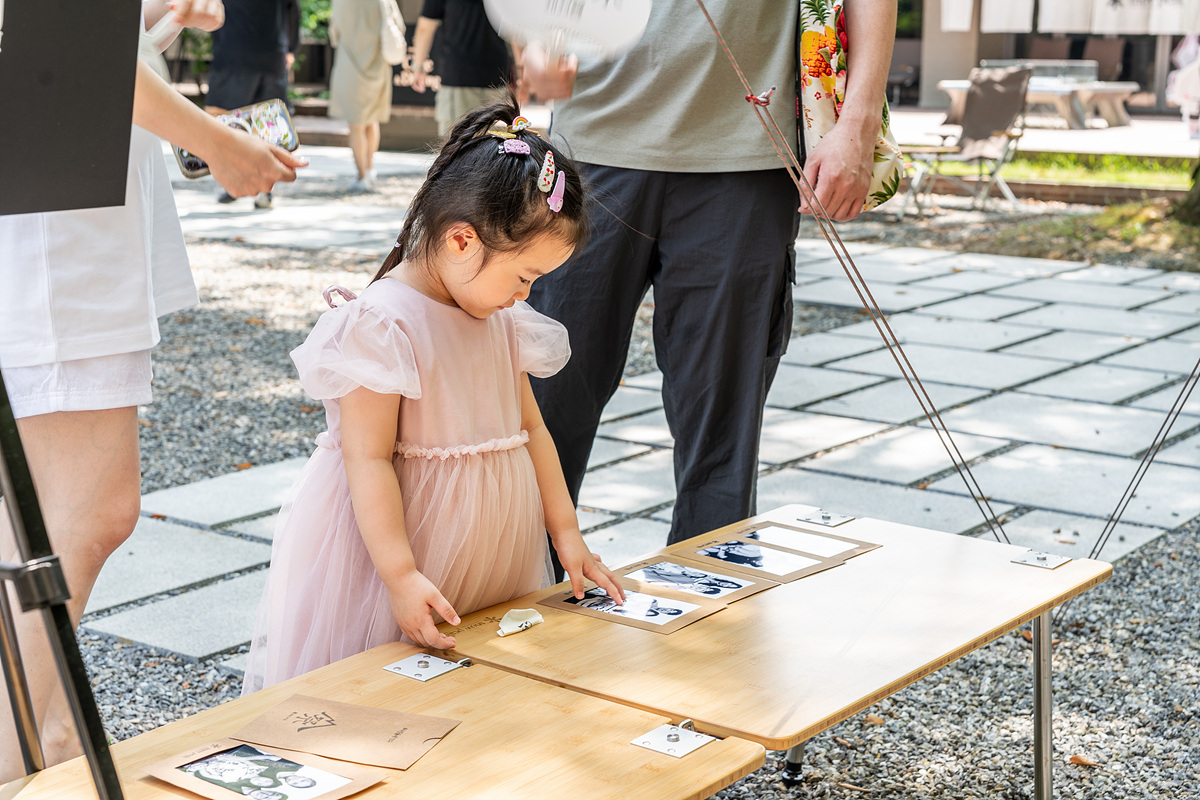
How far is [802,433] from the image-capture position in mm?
4527

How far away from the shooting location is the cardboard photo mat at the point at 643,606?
6.02 feet

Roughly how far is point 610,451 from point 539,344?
2.16m

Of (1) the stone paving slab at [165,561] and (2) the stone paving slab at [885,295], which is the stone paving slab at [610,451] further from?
(2) the stone paving slab at [885,295]

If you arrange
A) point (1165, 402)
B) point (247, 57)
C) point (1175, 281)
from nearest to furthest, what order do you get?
point (1165, 402) → point (1175, 281) → point (247, 57)

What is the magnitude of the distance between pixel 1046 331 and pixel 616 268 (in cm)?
402

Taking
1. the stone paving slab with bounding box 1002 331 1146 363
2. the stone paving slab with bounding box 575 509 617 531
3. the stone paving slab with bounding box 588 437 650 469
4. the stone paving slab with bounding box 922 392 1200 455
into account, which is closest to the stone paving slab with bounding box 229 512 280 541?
the stone paving slab with bounding box 575 509 617 531

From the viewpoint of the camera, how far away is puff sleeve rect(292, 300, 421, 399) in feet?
6.17

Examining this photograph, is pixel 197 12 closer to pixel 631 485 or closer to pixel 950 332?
pixel 631 485

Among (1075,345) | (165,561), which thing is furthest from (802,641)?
(1075,345)

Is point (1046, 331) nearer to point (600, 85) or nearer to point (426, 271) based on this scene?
point (600, 85)

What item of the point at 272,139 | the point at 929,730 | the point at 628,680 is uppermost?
the point at 272,139

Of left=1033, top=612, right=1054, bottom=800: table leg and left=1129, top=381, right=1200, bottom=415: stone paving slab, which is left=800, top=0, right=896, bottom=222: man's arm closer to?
left=1033, top=612, right=1054, bottom=800: table leg

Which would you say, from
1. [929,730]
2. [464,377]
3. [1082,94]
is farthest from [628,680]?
[1082,94]

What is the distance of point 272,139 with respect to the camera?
2051 millimetres
